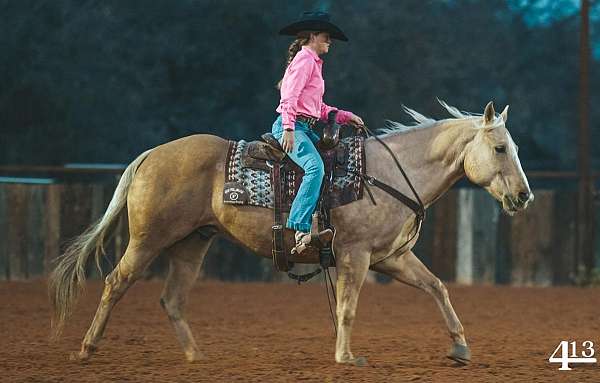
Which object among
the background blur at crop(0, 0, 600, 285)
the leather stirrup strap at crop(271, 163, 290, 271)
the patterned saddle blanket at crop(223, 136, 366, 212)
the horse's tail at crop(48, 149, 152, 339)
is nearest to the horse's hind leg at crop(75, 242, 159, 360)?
the horse's tail at crop(48, 149, 152, 339)

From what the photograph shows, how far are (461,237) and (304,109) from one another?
8.02 metres

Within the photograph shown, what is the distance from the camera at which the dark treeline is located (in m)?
18.6

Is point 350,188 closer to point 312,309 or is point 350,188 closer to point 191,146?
point 191,146

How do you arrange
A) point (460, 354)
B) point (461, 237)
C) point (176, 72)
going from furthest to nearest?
point (176, 72) < point (461, 237) < point (460, 354)

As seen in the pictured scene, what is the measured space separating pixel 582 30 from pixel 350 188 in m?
9.03

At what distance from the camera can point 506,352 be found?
900cm

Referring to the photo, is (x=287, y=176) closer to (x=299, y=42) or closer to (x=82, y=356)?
(x=299, y=42)

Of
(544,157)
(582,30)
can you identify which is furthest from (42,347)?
(544,157)

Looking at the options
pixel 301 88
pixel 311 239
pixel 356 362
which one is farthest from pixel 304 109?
pixel 356 362

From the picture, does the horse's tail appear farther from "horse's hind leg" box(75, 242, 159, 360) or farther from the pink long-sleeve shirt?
the pink long-sleeve shirt

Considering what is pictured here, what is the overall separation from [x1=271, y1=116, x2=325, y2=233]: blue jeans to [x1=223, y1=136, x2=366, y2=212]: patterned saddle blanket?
0.16 meters

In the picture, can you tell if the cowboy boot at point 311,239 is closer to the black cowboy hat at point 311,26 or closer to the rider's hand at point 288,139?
the rider's hand at point 288,139

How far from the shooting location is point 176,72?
62.7ft

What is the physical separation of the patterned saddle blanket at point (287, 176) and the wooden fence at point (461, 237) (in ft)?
24.5
